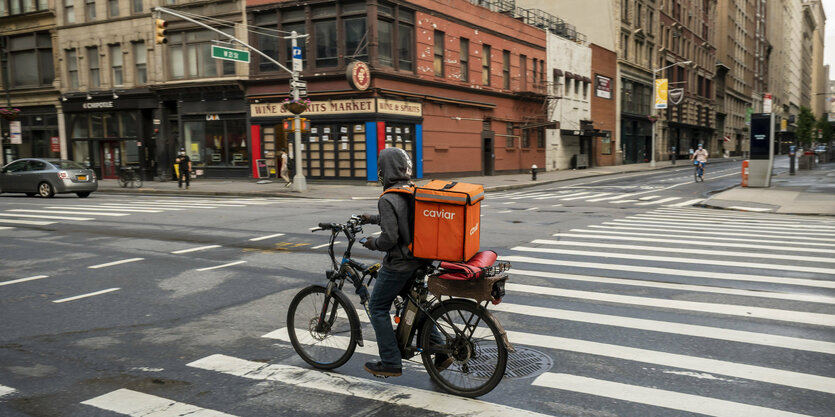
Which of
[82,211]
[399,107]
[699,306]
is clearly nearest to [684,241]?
[699,306]

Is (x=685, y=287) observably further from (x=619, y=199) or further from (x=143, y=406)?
(x=619, y=199)

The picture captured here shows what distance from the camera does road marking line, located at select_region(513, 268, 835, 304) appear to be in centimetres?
703

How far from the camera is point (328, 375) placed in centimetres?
487

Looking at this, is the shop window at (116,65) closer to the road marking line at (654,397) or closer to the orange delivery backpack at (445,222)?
the orange delivery backpack at (445,222)

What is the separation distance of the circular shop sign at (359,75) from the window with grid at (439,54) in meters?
6.09

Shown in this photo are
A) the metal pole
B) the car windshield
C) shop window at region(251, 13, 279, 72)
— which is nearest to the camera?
the car windshield

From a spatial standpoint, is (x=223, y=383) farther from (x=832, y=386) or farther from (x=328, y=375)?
(x=832, y=386)

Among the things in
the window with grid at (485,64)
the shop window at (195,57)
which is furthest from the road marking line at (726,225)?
the shop window at (195,57)

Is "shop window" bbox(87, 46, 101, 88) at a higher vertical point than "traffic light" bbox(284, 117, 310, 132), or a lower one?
higher

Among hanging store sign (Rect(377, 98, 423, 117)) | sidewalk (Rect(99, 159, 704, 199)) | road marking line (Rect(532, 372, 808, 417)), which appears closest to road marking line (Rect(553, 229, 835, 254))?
road marking line (Rect(532, 372, 808, 417))

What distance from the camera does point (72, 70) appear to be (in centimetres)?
3769

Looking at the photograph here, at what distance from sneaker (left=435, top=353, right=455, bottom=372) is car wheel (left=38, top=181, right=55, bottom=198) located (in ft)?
77.8

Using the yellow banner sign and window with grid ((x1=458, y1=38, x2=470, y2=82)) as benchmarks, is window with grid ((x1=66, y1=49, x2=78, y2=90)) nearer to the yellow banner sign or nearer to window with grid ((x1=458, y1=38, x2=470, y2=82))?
window with grid ((x1=458, y1=38, x2=470, y2=82))

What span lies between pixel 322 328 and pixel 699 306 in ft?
14.3
